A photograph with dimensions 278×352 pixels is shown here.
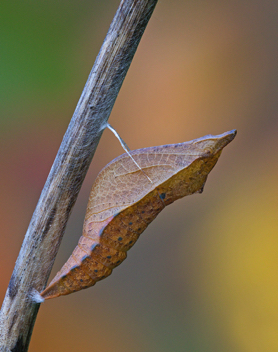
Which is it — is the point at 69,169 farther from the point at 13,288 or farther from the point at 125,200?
the point at 13,288

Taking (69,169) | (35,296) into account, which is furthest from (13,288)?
(69,169)

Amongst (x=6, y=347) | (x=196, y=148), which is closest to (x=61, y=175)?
(x=196, y=148)

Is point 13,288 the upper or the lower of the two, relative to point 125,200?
lower

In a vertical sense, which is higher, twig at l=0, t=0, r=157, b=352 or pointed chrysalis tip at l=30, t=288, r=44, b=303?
twig at l=0, t=0, r=157, b=352

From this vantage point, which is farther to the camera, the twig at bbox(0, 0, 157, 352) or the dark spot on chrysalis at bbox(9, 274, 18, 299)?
the dark spot on chrysalis at bbox(9, 274, 18, 299)

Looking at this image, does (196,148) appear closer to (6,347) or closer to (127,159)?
(127,159)
